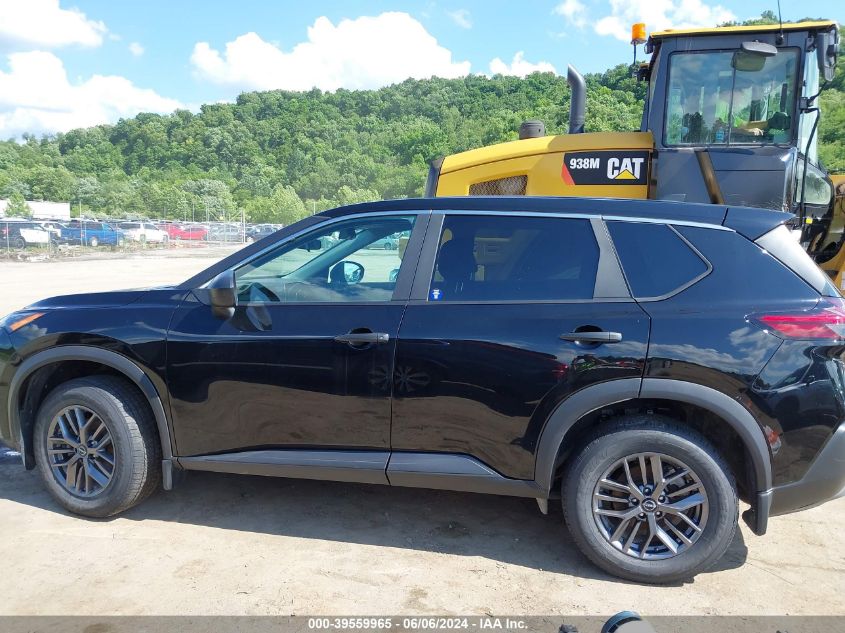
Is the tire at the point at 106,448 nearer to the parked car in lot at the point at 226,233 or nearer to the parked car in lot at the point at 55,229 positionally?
the parked car in lot at the point at 55,229

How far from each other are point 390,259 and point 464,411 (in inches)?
38.0

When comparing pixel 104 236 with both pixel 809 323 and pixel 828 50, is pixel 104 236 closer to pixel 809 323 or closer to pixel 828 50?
pixel 828 50

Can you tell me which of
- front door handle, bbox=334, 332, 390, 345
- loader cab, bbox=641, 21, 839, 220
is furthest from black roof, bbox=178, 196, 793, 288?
loader cab, bbox=641, 21, 839, 220

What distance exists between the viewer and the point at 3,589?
118 inches

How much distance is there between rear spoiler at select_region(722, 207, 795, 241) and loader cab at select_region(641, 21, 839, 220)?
2.58m

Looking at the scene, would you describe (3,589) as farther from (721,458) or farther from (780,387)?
(780,387)

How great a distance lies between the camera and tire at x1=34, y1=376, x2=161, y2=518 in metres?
3.56

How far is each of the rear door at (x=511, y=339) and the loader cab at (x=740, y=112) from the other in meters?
3.00

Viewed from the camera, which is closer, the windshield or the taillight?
the taillight

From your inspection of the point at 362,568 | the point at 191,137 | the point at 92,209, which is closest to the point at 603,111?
the point at 362,568

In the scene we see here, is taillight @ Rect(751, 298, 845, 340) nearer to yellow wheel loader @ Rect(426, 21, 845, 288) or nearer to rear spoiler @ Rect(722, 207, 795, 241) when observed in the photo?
rear spoiler @ Rect(722, 207, 795, 241)

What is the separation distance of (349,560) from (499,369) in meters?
1.26

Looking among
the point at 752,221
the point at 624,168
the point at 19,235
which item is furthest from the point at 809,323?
the point at 19,235

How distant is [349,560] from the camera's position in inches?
129
